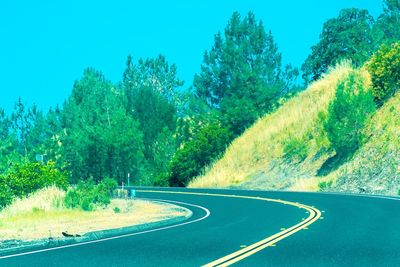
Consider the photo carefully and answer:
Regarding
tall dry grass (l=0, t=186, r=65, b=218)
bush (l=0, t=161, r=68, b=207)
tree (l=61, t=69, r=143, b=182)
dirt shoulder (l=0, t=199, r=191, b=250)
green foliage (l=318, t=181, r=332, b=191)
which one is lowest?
dirt shoulder (l=0, t=199, r=191, b=250)

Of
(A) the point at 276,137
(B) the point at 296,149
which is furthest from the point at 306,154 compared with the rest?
(A) the point at 276,137

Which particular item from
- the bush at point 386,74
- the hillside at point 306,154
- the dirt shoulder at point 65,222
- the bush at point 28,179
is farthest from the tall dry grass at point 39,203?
the bush at point 386,74

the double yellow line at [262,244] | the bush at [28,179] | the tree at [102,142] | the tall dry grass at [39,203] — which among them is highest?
the tree at [102,142]

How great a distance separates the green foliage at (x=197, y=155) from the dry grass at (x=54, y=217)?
3251 centimetres

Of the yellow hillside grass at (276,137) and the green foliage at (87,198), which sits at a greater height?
the yellow hillside grass at (276,137)

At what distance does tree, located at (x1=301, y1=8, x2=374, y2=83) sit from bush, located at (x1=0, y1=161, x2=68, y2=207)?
45.9m

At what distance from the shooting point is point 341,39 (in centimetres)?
7581

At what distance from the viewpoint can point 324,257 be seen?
41.7ft

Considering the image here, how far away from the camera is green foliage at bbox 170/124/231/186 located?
A: 2534 inches

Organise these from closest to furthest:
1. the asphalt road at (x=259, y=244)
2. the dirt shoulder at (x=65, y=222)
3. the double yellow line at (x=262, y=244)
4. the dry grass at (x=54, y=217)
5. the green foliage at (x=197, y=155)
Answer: the double yellow line at (x=262, y=244) → the asphalt road at (x=259, y=244) → the dirt shoulder at (x=65, y=222) → the dry grass at (x=54, y=217) → the green foliage at (x=197, y=155)

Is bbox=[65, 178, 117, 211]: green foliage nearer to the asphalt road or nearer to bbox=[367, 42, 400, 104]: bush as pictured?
the asphalt road

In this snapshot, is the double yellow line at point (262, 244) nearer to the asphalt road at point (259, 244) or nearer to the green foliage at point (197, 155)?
the asphalt road at point (259, 244)

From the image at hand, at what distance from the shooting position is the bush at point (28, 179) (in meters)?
32.5

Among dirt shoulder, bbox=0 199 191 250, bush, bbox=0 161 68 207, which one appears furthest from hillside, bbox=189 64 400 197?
bush, bbox=0 161 68 207
